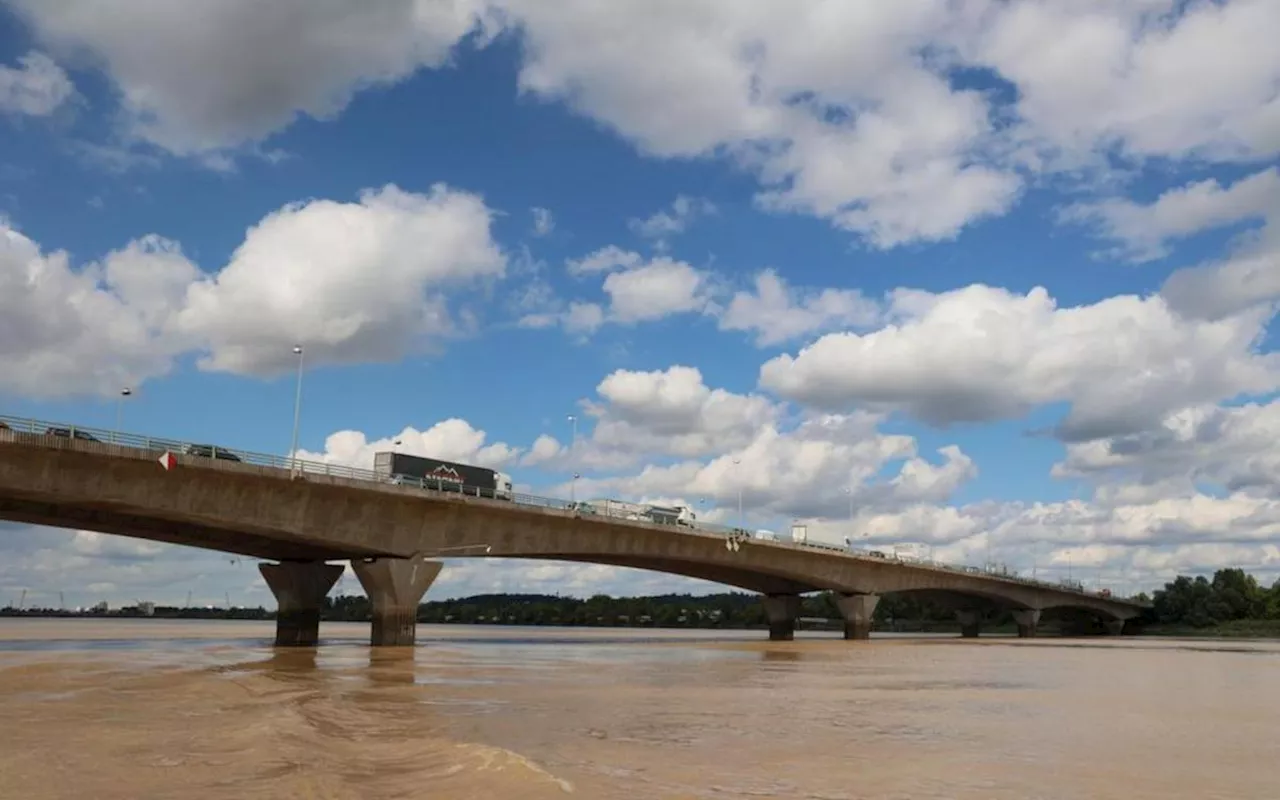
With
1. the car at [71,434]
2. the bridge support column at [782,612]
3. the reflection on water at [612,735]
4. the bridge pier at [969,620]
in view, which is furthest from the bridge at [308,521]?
the bridge pier at [969,620]

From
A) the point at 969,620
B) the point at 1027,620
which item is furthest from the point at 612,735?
the point at 1027,620

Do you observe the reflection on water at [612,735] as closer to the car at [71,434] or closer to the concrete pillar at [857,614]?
the car at [71,434]

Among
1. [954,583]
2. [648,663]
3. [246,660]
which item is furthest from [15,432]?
[954,583]

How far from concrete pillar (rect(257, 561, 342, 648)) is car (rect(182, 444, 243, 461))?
1683 cm

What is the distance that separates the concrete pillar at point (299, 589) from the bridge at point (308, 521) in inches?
3.3

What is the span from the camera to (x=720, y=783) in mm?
15305

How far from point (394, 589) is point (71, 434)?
2103cm

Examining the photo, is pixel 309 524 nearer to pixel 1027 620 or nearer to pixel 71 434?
pixel 71 434

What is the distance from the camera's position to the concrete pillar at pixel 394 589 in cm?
6028

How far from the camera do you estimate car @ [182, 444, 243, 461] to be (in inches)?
1954

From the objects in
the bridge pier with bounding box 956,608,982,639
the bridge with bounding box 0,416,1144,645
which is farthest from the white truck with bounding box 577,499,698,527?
the bridge pier with bounding box 956,608,982,639

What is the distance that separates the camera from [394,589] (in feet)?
198

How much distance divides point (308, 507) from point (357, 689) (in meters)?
25.4

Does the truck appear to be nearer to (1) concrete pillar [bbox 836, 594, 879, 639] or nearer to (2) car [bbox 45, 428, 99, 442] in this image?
(2) car [bbox 45, 428, 99, 442]
